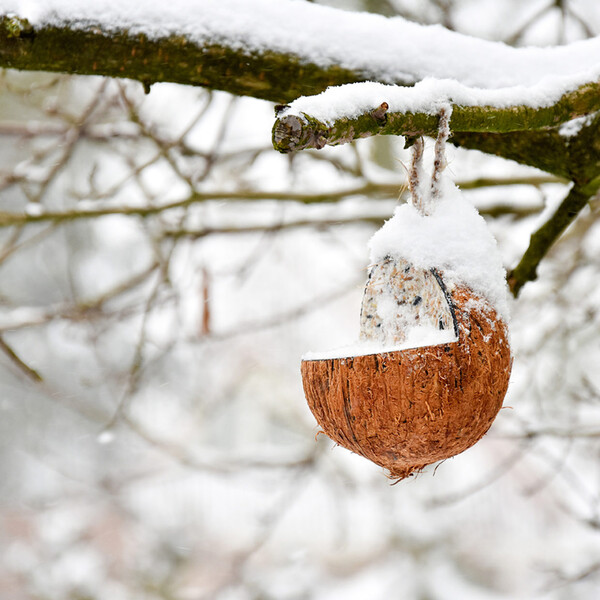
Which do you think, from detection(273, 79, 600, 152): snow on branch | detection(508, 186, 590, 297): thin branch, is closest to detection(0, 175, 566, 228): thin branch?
detection(508, 186, 590, 297): thin branch

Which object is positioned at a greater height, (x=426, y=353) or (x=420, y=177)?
(x=420, y=177)

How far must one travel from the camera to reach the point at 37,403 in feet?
37.7

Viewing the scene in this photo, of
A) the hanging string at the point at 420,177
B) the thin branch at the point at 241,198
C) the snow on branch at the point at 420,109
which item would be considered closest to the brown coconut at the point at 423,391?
the hanging string at the point at 420,177

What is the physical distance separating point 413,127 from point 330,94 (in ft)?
0.48

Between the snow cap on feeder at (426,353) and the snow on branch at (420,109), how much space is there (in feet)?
0.14

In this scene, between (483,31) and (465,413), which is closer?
(465,413)

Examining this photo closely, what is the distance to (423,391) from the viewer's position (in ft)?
2.79

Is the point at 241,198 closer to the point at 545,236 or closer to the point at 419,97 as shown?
the point at 545,236

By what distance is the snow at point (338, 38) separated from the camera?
1.17 meters

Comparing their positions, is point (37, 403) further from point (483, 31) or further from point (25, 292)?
point (483, 31)

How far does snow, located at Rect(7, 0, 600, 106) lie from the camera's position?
3.84ft

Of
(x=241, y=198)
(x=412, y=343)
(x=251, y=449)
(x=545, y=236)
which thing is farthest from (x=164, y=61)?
(x=251, y=449)

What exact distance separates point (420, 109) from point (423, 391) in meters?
0.35

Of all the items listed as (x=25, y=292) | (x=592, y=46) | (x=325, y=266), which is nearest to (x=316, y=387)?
(x=592, y=46)
